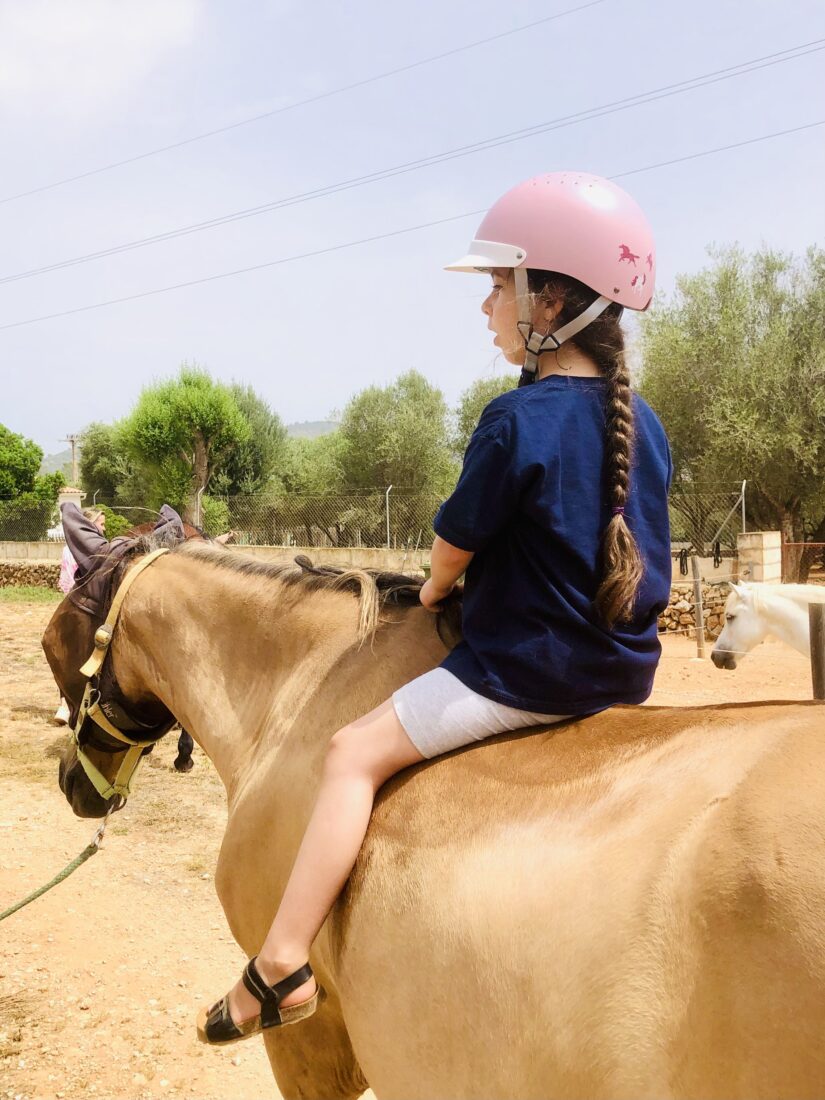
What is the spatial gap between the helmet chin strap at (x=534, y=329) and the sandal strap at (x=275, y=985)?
4.96ft

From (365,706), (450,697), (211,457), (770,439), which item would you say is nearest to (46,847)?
(365,706)

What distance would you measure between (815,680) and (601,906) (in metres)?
5.28

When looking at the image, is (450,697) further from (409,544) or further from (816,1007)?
(409,544)

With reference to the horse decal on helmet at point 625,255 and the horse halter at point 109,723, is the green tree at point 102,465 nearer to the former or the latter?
the horse halter at point 109,723

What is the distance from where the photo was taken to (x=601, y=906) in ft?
4.75

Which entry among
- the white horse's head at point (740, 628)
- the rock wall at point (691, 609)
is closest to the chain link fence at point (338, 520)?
the rock wall at point (691, 609)

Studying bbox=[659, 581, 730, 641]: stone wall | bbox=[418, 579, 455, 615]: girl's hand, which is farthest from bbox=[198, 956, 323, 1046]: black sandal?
bbox=[659, 581, 730, 641]: stone wall

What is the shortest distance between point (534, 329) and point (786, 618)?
29.0 feet

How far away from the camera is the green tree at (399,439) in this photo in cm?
3725

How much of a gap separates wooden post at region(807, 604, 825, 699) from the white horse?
339 cm

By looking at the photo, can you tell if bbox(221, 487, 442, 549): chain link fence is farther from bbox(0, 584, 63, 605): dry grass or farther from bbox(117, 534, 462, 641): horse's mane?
bbox(117, 534, 462, 641): horse's mane

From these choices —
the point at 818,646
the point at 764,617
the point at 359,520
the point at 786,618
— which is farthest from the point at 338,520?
the point at 818,646

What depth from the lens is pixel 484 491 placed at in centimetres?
182

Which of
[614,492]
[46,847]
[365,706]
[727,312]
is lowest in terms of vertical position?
[46,847]
